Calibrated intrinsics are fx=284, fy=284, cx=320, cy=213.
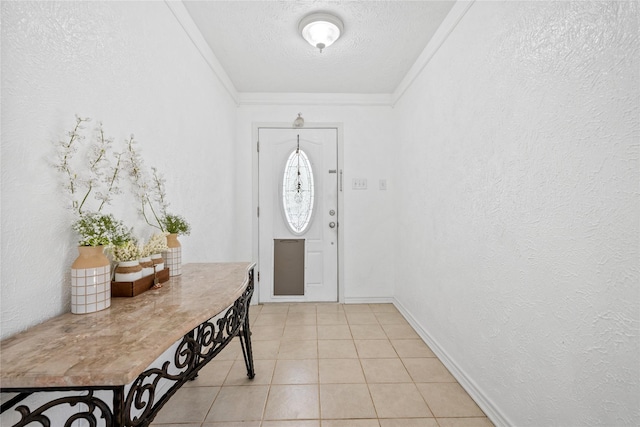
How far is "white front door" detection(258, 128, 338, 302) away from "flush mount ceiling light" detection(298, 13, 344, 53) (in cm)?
130

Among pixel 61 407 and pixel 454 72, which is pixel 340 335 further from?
pixel 454 72

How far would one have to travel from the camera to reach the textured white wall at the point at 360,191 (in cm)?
335

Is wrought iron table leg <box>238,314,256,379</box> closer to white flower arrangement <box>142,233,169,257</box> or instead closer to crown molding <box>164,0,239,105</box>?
white flower arrangement <box>142,233,169,257</box>

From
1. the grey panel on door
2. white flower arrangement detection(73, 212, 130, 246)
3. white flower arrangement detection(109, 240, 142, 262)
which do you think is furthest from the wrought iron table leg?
the grey panel on door

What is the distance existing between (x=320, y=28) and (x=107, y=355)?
2.19m

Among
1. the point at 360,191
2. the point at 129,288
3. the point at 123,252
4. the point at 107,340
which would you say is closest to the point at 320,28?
the point at 360,191

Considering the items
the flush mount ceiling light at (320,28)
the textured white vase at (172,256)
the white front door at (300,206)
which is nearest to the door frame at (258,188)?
the white front door at (300,206)

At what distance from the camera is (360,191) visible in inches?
133

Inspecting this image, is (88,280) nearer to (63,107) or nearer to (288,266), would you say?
(63,107)

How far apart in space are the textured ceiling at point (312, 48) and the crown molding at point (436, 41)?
0.14ft

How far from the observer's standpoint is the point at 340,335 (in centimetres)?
253

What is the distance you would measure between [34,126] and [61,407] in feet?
3.16

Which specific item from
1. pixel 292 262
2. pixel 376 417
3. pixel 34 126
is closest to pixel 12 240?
pixel 34 126

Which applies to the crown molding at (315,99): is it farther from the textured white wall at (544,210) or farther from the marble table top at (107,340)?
the marble table top at (107,340)
